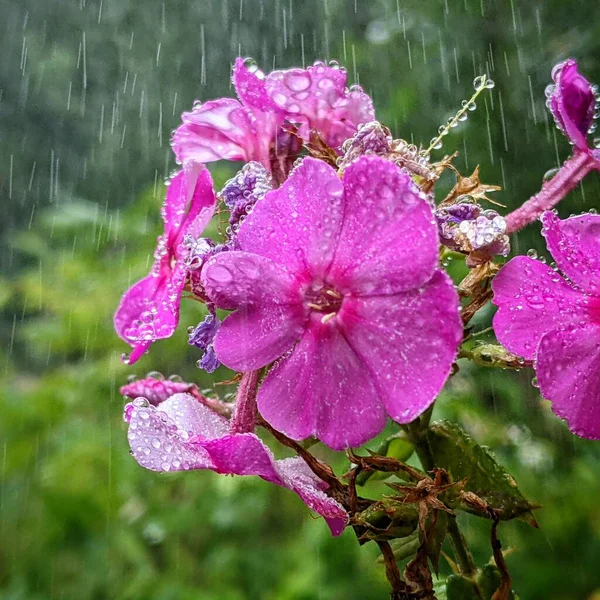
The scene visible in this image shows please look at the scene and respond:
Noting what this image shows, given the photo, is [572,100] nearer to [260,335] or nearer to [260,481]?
[260,335]

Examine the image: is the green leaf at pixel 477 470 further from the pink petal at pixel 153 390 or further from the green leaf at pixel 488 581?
Result: the pink petal at pixel 153 390

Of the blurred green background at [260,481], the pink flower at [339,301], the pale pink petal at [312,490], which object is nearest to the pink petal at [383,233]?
the pink flower at [339,301]

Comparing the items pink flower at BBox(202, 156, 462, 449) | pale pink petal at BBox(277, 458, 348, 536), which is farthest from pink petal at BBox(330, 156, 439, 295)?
pale pink petal at BBox(277, 458, 348, 536)

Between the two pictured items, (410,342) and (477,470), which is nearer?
(410,342)

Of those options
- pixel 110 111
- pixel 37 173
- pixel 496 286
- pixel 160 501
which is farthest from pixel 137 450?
pixel 37 173

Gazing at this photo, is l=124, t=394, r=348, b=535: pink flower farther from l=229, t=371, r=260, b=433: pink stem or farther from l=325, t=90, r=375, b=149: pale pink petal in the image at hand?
l=325, t=90, r=375, b=149: pale pink petal

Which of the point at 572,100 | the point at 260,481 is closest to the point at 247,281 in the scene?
the point at 572,100
